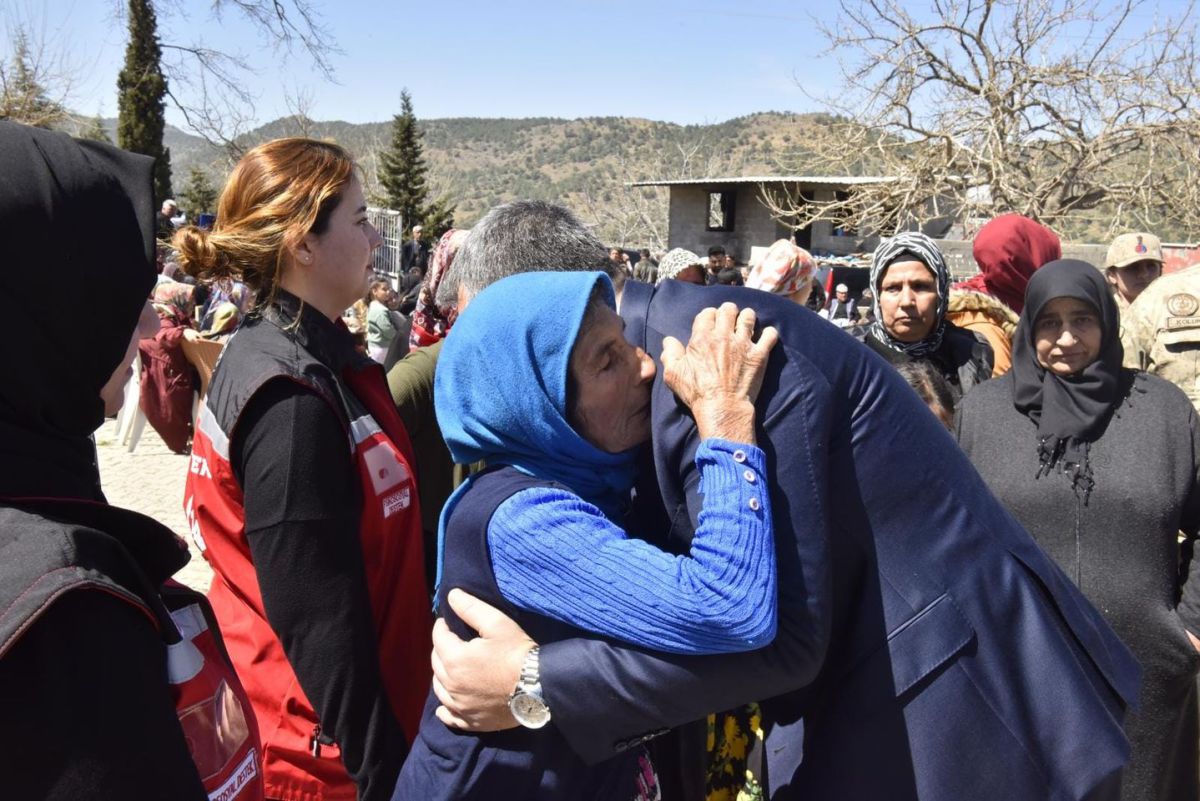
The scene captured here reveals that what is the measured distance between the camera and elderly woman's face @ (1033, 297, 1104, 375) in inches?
116

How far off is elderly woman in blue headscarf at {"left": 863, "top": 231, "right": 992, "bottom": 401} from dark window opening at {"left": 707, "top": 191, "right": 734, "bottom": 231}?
31.7 metres

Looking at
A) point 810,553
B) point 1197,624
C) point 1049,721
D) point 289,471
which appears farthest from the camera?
point 1197,624

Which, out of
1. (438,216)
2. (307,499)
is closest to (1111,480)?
(307,499)

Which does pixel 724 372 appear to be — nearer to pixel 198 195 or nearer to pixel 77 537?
pixel 77 537

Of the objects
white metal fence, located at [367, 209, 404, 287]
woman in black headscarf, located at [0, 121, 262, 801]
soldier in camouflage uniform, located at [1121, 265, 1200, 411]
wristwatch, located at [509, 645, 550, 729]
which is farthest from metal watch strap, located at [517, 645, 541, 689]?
white metal fence, located at [367, 209, 404, 287]

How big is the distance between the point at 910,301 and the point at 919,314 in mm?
64

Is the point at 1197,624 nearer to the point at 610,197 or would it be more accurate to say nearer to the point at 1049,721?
the point at 1049,721

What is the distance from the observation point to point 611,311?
1.47 metres

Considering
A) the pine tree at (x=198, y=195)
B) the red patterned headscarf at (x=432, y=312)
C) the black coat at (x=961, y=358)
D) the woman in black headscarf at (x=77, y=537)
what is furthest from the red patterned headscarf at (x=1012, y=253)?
the pine tree at (x=198, y=195)

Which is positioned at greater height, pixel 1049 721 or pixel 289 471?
pixel 289 471

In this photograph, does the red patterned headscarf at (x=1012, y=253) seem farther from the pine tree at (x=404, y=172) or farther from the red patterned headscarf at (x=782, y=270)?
the pine tree at (x=404, y=172)

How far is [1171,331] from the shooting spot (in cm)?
377

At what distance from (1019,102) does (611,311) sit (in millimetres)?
11607

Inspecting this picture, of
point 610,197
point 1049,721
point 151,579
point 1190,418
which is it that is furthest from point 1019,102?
point 610,197
